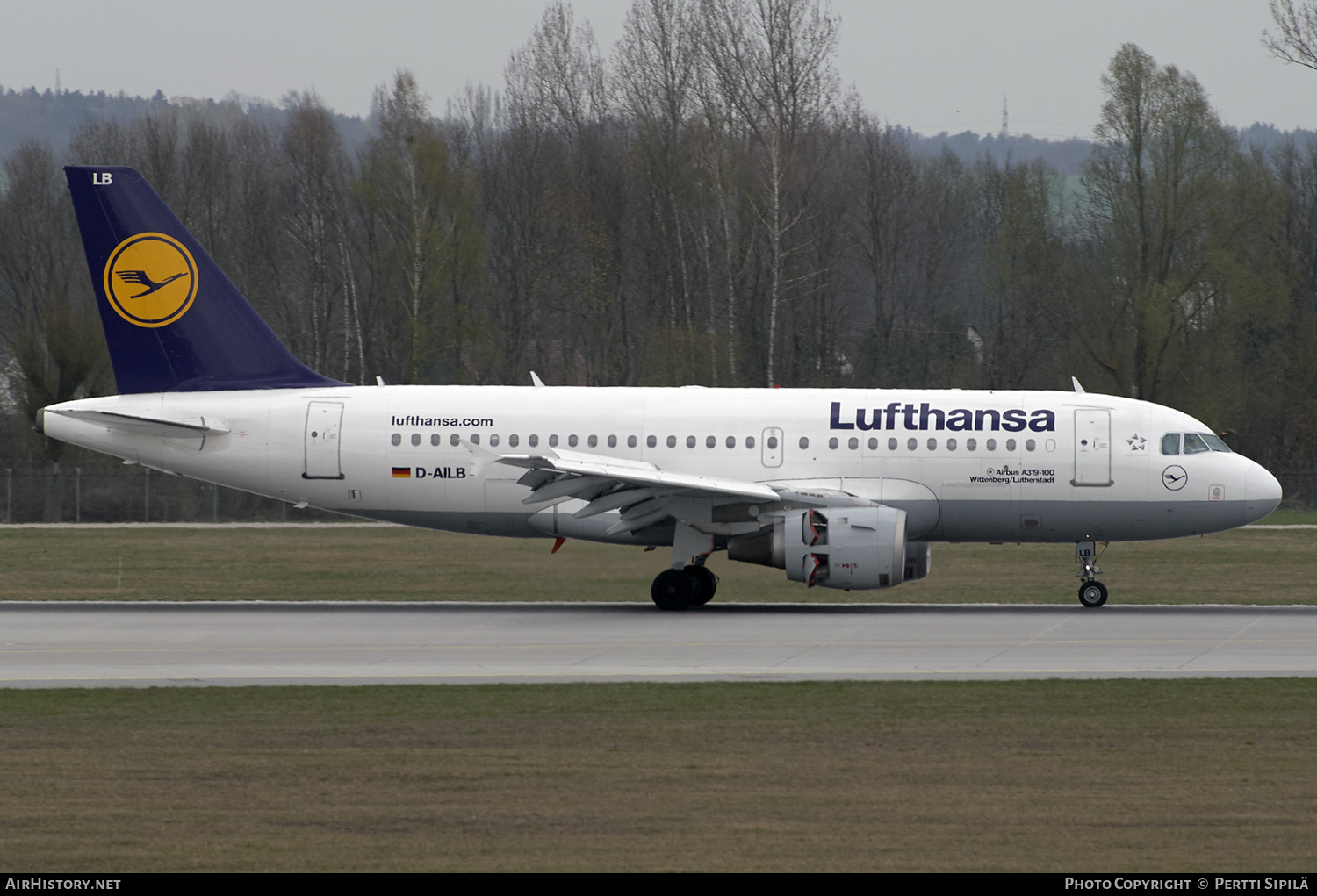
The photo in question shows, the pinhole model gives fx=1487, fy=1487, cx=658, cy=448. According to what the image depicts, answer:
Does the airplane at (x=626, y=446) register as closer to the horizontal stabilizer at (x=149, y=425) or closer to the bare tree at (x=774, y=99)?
the horizontal stabilizer at (x=149, y=425)

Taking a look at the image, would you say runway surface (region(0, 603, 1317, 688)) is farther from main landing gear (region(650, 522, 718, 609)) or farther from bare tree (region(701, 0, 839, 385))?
bare tree (region(701, 0, 839, 385))

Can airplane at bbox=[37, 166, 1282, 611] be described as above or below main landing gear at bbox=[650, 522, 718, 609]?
above

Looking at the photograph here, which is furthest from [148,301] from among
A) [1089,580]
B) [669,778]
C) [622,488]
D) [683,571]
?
[669,778]

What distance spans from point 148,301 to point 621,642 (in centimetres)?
1198

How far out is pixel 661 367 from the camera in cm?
5556

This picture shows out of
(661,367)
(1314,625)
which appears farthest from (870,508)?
(661,367)

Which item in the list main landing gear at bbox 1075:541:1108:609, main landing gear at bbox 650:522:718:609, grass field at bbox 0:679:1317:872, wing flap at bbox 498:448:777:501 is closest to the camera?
grass field at bbox 0:679:1317:872

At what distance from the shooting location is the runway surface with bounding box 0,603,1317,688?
18922mm

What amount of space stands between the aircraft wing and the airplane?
6 cm

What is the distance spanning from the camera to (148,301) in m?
27.7

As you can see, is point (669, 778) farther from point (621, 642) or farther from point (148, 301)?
point (148, 301)

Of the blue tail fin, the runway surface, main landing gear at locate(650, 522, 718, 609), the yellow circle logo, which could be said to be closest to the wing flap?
main landing gear at locate(650, 522, 718, 609)

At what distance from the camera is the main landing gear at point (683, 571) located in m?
26.0
